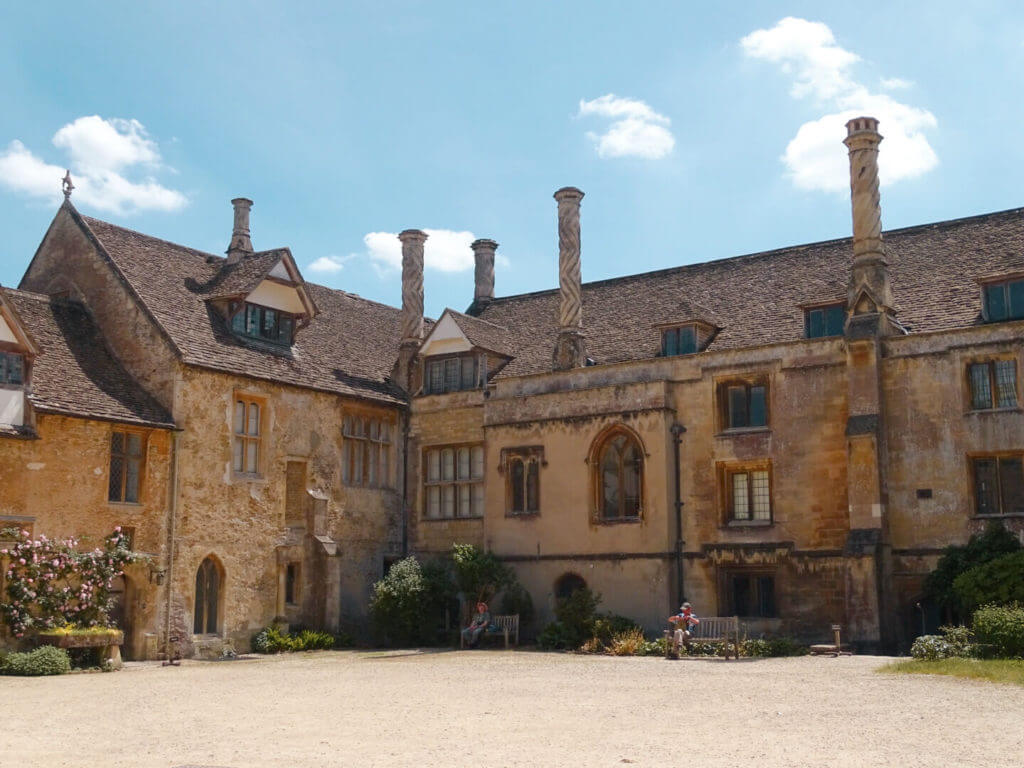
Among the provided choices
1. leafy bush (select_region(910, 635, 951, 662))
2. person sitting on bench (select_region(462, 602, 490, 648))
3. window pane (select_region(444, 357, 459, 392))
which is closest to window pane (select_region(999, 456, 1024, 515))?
leafy bush (select_region(910, 635, 951, 662))

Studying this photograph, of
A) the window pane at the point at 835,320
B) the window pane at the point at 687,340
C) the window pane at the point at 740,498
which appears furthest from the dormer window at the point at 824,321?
the window pane at the point at 740,498

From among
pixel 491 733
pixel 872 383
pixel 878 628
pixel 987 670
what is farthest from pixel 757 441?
pixel 491 733

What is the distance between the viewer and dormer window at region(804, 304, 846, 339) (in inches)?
1072

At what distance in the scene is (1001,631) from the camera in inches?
781

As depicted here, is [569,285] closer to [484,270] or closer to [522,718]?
[484,270]

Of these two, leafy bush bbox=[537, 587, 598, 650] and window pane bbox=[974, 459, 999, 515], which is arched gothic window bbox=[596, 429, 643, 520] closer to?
leafy bush bbox=[537, 587, 598, 650]

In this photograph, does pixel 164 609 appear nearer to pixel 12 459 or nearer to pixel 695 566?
pixel 12 459

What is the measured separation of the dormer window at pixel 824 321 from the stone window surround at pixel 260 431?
1368 cm

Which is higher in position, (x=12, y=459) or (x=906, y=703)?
(x=12, y=459)

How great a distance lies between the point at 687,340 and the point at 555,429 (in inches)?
164

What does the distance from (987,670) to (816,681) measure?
2705mm

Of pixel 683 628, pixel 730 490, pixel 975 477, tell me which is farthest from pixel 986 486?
pixel 683 628

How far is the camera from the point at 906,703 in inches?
583

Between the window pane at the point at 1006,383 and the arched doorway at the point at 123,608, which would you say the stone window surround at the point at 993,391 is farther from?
the arched doorway at the point at 123,608
